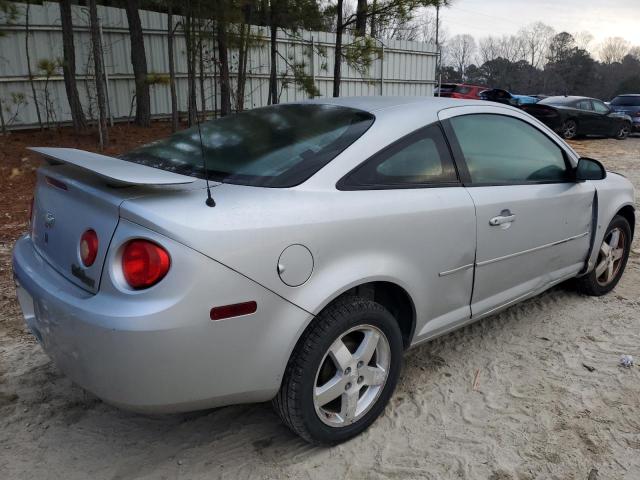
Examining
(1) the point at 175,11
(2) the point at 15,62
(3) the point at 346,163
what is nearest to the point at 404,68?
(1) the point at 175,11

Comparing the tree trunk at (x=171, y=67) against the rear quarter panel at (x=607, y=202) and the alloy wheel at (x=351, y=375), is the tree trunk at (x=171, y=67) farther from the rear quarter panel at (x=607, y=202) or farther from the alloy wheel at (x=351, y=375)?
the alloy wheel at (x=351, y=375)

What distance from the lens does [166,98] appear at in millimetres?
11922

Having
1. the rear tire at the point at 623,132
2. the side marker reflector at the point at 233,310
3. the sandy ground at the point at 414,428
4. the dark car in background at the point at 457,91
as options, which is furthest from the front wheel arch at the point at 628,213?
Result: the dark car in background at the point at 457,91

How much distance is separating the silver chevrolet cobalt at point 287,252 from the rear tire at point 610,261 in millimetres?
1008

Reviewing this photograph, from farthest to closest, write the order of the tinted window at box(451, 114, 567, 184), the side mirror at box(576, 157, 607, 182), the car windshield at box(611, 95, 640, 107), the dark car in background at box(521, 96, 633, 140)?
the car windshield at box(611, 95, 640, 107)
the dark car in background at box(521, 96, 633, 140)
the side mirror at box(576, 157, 607, 182)
the tinted window at box(451, 114, 567, 184)

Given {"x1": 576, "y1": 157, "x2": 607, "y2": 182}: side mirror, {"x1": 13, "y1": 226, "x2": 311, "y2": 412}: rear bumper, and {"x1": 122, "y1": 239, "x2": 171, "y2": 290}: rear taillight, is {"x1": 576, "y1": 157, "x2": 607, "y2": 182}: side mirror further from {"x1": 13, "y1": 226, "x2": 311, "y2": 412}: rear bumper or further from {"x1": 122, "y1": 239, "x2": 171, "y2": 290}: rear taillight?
{"x1": 122, "y1": 239, "x2": 171, "y2": 290}: rear taillight

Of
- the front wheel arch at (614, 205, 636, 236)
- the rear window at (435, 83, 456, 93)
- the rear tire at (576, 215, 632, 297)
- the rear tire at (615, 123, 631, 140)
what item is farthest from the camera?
the rear window at (435, 83, 456, 93)

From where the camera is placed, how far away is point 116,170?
2.10 m

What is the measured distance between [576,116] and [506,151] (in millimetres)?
14650

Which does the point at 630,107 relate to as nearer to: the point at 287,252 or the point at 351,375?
the point at 351,375

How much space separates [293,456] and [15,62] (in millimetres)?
9488

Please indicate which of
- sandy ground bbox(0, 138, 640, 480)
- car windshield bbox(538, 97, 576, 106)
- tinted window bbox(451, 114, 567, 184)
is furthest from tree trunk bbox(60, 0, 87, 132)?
car windshield bbox(538, 97, 576, 106)

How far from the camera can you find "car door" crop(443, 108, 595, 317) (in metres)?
2.88

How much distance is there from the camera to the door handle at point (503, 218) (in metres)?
2.86
